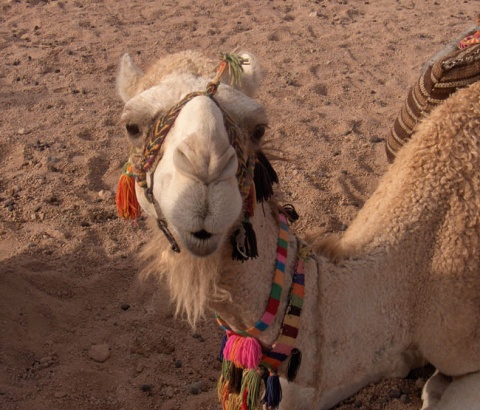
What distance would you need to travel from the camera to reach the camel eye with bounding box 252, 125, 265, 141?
2.74 metres

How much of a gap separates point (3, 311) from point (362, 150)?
3.86 metres

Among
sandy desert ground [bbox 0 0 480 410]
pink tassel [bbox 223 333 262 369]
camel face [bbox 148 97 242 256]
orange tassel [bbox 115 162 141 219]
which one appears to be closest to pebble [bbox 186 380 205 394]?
sandy desert ground [bbox 0 0 480 410]

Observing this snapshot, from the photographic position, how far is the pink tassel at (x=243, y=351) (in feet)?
9.57

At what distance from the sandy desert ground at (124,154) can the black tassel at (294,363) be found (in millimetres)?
1094

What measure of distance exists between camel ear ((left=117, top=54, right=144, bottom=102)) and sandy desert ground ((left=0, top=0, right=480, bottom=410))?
0.25 meters

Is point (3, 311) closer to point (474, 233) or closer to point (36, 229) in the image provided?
point (36, 229)

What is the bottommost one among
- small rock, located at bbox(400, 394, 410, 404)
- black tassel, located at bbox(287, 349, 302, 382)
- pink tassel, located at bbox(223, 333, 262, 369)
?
small rock, located at bbox(400, 394, 410, 404)

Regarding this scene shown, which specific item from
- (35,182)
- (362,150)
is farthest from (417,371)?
(35,182)

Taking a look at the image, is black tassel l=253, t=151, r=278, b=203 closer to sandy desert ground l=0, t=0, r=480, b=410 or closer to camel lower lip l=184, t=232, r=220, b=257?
camel lower lip l=184, t=232, r=220, b=257

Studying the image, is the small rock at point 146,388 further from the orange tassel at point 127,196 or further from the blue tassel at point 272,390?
the orange tassel at point 127,196

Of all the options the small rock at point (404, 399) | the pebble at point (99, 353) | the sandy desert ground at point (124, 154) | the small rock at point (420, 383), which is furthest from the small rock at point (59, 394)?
the small rock at point (420, 383)

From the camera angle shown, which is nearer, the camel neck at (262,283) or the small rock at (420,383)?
the camel neck at (262,283)

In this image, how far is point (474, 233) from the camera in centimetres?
329

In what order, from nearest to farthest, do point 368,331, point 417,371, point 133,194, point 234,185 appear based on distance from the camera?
1. point 234,185
2. point 133,194
3. point 368,331
4. point 417,371
